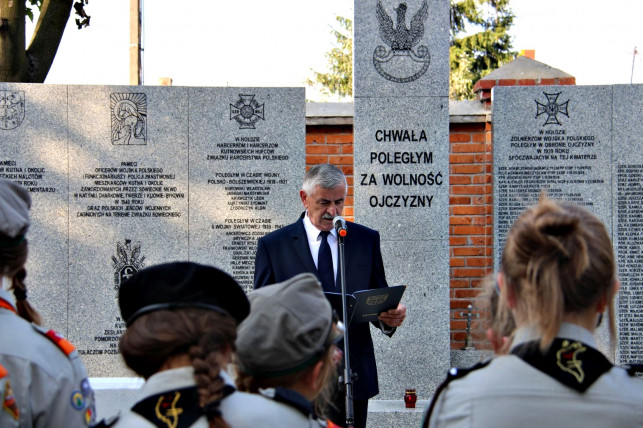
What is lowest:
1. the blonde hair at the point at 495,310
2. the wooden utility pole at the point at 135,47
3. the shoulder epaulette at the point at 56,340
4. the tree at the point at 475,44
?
the shoulder epaulette at the point at 56,340

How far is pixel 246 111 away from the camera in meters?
6.13

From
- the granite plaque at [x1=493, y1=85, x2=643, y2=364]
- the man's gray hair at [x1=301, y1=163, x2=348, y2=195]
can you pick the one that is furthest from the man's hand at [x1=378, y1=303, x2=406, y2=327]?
the granite plaque at [x1=493, y1=85, x2=643, y2=364]

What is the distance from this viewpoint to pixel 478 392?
1.58 m

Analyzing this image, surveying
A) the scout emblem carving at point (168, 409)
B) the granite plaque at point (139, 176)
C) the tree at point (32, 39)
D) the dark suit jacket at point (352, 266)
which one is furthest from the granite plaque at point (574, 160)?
the scout emblem carving at point (168, 409)

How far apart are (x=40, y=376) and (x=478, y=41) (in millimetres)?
24035

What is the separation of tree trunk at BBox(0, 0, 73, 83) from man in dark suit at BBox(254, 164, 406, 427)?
453cm

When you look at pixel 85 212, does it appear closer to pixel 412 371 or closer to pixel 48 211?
pixel 48 211

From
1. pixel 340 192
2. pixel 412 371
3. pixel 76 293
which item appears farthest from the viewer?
pixel 76 293

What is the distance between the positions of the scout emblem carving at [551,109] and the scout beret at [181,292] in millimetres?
4897

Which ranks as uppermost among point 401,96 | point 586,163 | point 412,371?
point 401,96

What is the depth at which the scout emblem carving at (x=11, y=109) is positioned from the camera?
6.11 m

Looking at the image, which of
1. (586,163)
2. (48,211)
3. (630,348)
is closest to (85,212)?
(48,211)

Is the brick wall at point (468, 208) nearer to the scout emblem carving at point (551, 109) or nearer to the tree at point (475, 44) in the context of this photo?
the scout emblem carving at point (551, 109)

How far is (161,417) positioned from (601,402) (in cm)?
91
